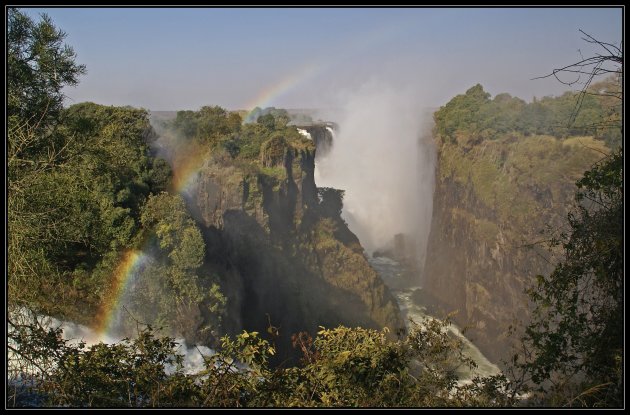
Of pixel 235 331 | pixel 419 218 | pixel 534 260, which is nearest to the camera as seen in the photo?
pixel 235 331

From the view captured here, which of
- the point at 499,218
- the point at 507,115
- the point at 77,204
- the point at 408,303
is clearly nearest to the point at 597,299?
the point at 77,204

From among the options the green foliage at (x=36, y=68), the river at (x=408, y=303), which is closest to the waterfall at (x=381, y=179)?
the river at (x=408, y=303)

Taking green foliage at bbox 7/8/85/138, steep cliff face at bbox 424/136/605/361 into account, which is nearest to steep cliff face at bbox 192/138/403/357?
steep cliff face at bbox 424/136/605/361

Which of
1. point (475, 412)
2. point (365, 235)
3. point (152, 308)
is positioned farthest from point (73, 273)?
point (365, 235)

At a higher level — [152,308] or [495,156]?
[495,156]

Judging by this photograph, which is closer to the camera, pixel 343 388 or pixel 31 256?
pixel 343 388

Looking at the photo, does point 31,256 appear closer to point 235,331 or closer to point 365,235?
point 235,331

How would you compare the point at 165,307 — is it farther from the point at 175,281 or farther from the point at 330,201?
the point at 330,201
